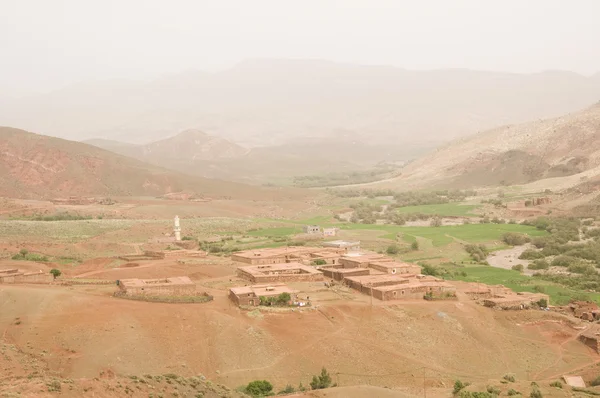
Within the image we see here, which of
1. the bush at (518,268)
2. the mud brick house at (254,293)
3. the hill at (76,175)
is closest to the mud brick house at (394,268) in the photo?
the mud brick house at (254,293)

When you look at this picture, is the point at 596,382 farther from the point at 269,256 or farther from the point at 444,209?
the point at 444,209

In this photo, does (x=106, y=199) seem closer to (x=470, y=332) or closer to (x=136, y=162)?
(x=136, y=162)

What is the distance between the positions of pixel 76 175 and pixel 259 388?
72427 mm

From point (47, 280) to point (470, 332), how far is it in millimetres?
19826

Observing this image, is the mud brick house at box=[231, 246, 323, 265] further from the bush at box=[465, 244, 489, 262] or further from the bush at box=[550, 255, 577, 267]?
the bush at box=[550, 255, 577, 267]

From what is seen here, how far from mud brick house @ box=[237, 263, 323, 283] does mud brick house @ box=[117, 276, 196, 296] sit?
515 cm

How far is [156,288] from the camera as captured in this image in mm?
33688

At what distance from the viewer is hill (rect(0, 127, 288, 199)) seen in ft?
290

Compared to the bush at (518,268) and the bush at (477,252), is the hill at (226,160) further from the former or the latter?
the bush at (518,268)

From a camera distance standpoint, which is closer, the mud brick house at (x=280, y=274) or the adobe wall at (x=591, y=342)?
the adobe wall at (x=591, y=342)

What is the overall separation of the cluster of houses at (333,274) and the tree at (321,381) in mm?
7140

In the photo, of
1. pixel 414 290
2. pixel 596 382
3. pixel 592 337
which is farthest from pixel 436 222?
pixel 596 382

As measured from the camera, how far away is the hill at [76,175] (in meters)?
88.2

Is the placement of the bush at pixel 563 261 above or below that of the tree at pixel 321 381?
above
